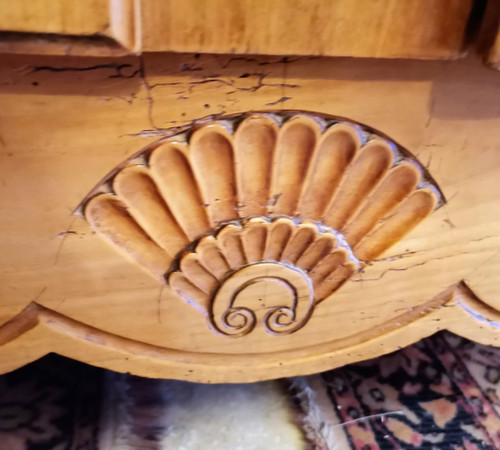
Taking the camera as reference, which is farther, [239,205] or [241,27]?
[239,205]

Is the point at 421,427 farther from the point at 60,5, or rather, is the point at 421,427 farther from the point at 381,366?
the point at 60,5

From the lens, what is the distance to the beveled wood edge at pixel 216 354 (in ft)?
1.42

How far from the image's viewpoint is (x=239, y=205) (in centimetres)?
39

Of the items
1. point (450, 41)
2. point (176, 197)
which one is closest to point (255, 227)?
point (176, 197)

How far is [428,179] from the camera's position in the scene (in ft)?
1.35

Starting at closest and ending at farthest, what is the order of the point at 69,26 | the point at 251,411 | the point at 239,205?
the point at 69,26, the point at 239,205, the point at 251,411

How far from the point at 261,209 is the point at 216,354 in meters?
0.17

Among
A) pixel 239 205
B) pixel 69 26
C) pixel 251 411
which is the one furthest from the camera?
pixel 251 411

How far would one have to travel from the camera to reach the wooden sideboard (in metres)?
0.33

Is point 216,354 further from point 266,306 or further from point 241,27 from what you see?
point 241,27

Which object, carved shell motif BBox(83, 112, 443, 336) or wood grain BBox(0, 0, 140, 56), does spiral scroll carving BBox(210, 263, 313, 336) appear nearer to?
carved shell motif BBox(83, 112, 443, 336)

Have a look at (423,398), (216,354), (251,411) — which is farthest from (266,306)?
(423,398)

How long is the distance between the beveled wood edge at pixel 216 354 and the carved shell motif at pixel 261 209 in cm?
6

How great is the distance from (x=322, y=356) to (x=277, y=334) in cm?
7
